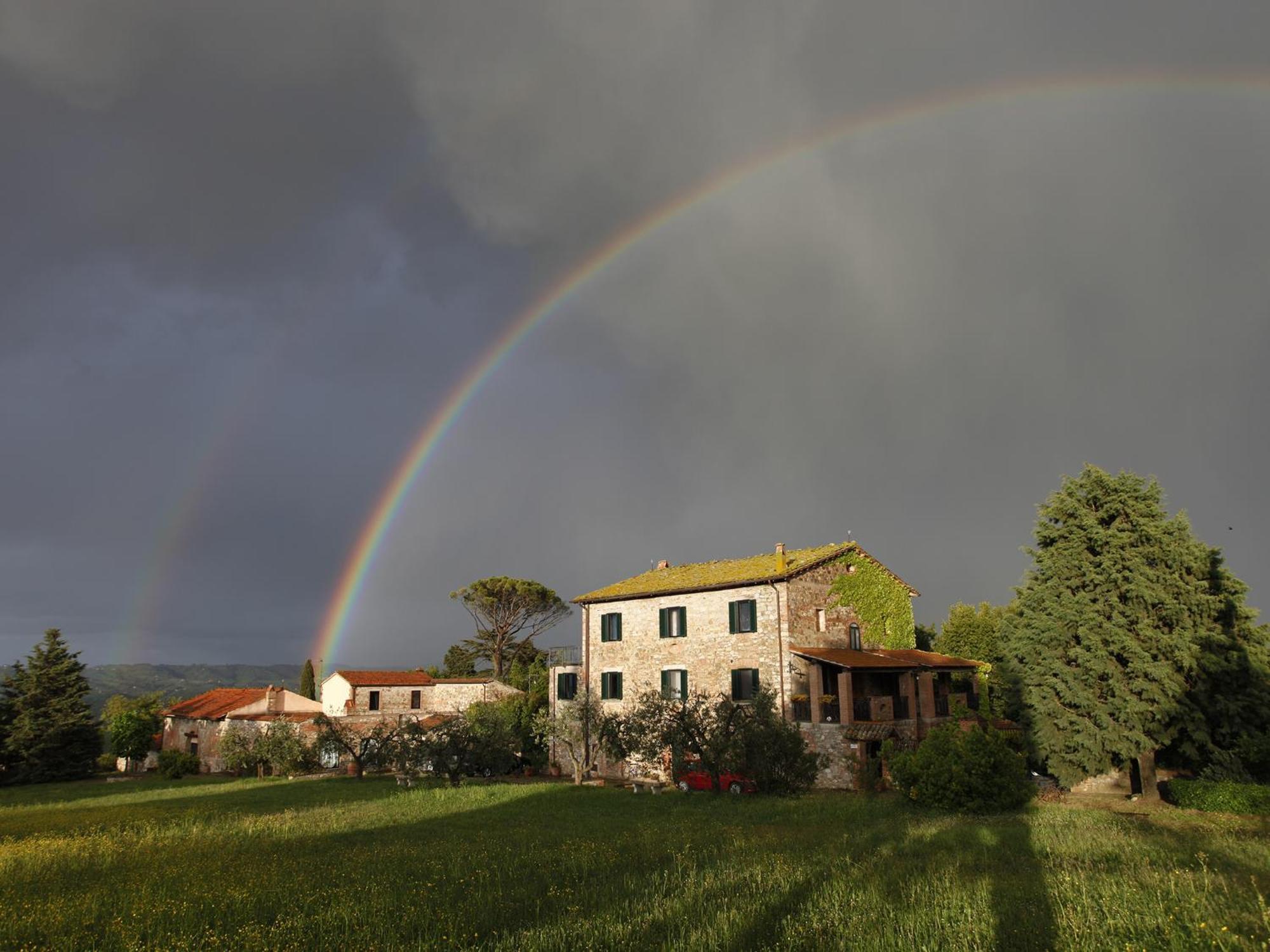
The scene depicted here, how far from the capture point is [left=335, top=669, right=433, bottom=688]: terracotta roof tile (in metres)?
50.7

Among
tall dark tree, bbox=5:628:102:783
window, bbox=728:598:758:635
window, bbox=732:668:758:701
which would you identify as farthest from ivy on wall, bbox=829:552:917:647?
tall dark tree, bbox=5:628:102:783

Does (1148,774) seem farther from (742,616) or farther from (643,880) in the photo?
(643,880)

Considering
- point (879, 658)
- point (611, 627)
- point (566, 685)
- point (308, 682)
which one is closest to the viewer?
point (879, 658)

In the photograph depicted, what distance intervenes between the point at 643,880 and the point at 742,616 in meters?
22.8

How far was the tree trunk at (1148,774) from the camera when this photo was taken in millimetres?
24484

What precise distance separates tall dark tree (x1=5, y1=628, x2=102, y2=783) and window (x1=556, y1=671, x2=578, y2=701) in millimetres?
28126

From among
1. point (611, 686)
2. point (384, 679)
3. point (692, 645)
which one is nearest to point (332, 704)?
point (384, 679)

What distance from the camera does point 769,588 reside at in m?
33.2

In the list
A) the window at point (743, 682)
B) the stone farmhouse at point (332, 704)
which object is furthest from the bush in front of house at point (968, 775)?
the stone farmhouse at point (332, 704)

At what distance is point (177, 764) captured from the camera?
4394cm

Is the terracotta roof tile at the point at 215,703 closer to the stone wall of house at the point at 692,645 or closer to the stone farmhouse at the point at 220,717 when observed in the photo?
the stone farmhouse at the point at 220,717

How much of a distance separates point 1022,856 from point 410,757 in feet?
83.1

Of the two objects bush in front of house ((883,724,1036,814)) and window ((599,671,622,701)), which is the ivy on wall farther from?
bush in front of house ((883,724,1036,814))

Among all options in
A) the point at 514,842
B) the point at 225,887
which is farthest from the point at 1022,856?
the point at 225,887
